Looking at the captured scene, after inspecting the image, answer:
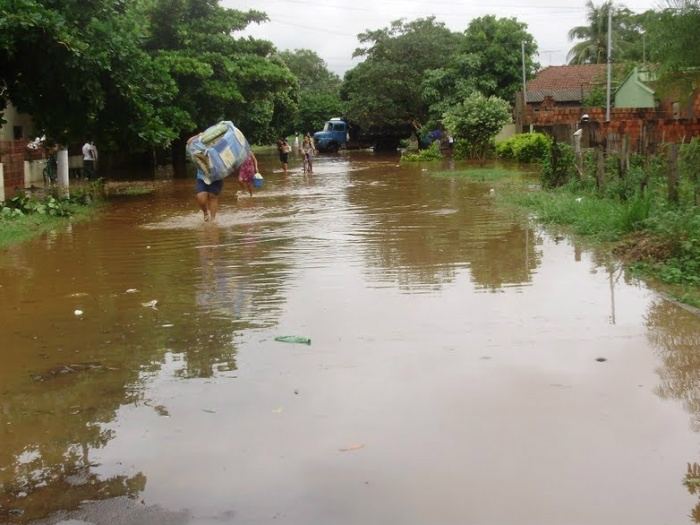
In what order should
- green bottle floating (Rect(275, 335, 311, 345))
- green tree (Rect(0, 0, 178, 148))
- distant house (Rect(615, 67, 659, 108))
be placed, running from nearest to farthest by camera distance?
green bottle floating (Rect(275, 335, 311, 345)) → green tree (Rect(0, 0, 178, 148)) → distant house (Rect(615, 67, 659, 108))

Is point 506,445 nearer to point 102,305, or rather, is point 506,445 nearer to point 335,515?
point 335,515

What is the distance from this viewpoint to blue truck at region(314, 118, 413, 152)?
57.9 m

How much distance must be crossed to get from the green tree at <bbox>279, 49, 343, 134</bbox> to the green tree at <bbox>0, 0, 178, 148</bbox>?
5186cm

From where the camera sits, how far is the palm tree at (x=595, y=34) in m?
56.1

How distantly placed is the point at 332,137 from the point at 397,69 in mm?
11496

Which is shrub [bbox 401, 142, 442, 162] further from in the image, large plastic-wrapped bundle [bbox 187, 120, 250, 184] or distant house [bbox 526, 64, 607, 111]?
large plastic-wrapped bundle [bbox 187, 120, 250, 184]

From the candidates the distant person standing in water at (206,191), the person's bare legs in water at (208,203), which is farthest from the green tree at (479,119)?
the distant person standing in water at (206,191)

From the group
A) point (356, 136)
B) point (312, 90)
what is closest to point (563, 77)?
point (356, 136)

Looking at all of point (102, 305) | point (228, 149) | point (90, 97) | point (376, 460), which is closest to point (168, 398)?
point (376, 460)

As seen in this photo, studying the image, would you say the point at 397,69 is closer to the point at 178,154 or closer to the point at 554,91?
the point at 554,91

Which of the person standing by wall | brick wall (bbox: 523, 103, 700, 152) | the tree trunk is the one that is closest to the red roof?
brick wall (bbox: 523, 103, 700, 152)

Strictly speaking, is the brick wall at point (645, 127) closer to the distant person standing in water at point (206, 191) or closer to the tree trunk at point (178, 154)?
the distant person standing in water at point (206, 191)

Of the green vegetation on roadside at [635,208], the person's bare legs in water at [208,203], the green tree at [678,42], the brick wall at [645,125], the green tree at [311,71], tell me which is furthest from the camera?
the green tree at [311,71]

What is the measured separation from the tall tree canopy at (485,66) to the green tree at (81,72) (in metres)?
25.7
